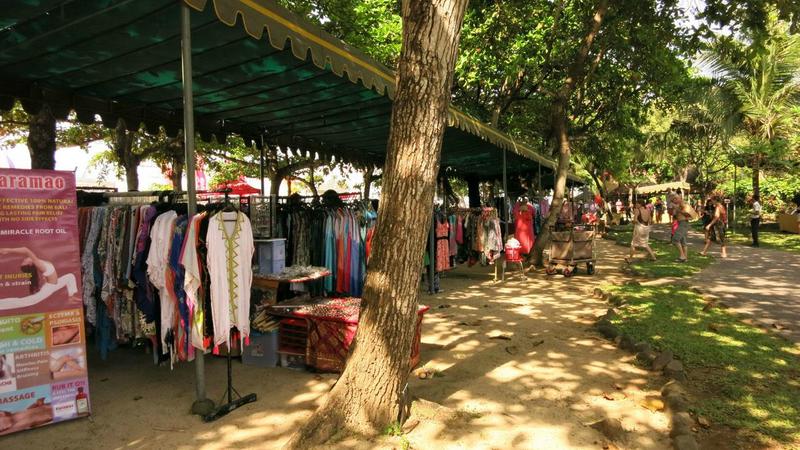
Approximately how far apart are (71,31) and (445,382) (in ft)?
14.8

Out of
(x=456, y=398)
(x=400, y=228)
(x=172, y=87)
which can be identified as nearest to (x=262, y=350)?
(x=456, y=398)

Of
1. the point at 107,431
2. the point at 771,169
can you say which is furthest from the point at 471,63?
the point at 771,169

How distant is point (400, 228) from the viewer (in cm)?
335

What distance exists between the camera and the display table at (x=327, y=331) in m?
4.74

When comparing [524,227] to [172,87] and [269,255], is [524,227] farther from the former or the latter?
[172,87]

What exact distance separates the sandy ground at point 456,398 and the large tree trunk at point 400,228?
252mm

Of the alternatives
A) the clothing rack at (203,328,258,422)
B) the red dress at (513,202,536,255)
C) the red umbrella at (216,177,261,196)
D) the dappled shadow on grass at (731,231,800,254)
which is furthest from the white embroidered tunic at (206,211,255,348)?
the dappled shadow on grass at (731,231,800,254)

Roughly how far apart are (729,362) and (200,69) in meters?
6.35

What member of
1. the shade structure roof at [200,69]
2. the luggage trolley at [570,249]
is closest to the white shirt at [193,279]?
the shade structure roof at [200,69]

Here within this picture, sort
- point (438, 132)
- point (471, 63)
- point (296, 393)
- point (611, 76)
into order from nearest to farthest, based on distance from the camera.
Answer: point (438, 132)
point (296, 393)
point (471, 63)
point (611, 76)

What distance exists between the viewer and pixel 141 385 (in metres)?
4.68

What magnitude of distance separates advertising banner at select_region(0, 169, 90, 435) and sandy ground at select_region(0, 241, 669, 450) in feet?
0.82

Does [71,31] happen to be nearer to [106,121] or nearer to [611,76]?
[106,121]

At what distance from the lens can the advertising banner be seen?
356cm
